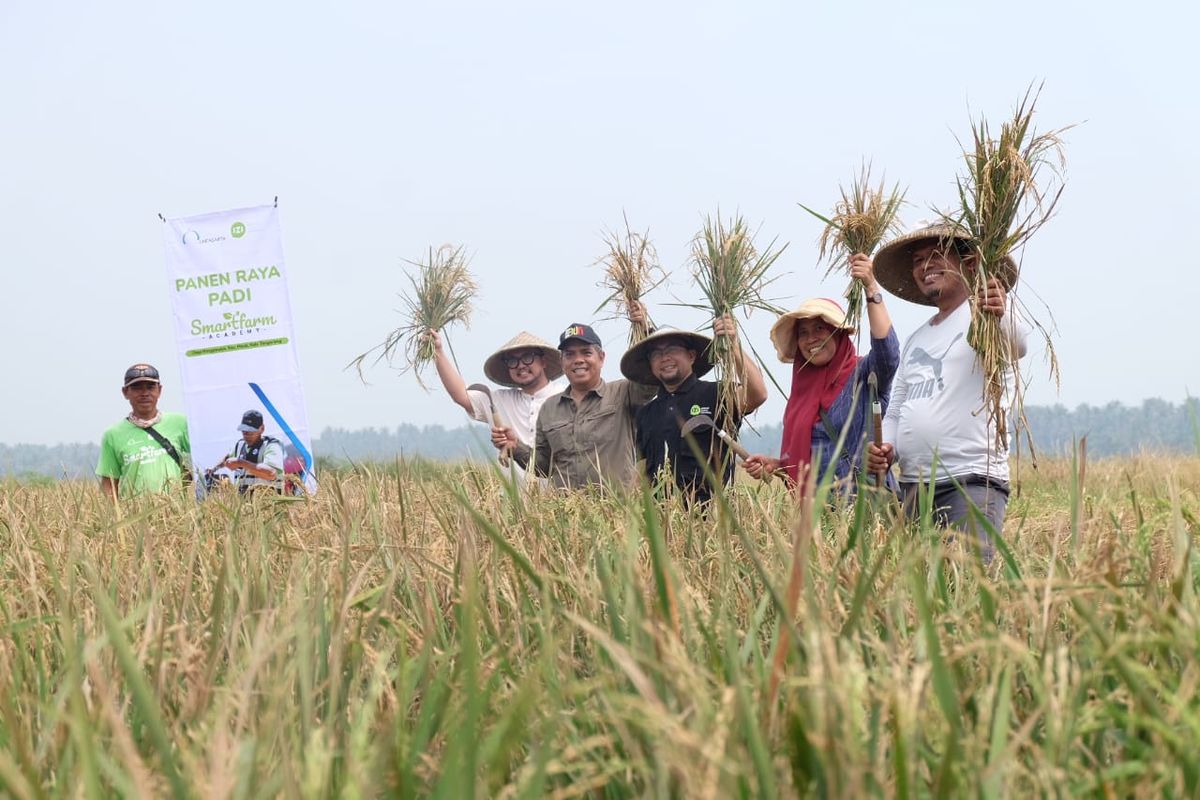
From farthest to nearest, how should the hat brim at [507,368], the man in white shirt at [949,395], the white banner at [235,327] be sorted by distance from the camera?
1. the white banner at [235,327]
2. the hat brim at [507,368]
3. the man in white shirt at [949,395]

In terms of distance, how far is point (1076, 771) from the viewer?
1203mm

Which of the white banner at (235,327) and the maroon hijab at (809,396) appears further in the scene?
the white banner at (235,327)

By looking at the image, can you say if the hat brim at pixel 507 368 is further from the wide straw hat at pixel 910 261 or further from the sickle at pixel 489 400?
the wide straw hat at pixel 910 261

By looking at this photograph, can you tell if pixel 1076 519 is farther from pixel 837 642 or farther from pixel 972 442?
pixel 972 442

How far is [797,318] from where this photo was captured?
4.59 meters

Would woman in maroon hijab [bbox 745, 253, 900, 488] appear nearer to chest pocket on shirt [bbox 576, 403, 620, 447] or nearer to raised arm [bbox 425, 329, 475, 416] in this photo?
chest pocket on shirt [bbox 576, 403, 620, 447]

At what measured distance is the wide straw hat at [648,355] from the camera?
5090 mm

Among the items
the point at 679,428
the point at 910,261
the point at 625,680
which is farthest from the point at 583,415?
the point at 625,680

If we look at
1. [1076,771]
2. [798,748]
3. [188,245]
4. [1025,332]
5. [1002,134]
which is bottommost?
[1076,771]

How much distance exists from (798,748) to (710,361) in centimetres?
401

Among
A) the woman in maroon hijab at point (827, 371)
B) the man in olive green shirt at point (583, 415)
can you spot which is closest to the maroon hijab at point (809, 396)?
the woman in maroon hijab at point (827, 371)

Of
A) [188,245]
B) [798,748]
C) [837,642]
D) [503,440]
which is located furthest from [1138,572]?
[188,245]

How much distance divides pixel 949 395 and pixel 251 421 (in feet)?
15.3

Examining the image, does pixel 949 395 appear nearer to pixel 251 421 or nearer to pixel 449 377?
Answer: pixel 449 377
